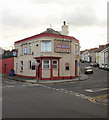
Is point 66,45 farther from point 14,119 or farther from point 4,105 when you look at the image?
point 14,119

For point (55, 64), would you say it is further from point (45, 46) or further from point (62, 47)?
point (45, 46)

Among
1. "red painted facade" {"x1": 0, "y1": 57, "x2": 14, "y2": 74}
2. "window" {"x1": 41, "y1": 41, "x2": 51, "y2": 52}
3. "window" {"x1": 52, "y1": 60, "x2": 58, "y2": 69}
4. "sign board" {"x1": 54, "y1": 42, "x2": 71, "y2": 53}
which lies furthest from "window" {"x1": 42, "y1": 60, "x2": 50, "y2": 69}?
"red painted facade" {"x1": 0, "y1": 57, "x2": 14, "y2": 74}

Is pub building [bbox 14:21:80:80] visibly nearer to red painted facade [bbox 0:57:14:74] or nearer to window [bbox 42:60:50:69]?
window [bbox 42:60:50:69]

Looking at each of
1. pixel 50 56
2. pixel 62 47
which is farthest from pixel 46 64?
pixel 62 47

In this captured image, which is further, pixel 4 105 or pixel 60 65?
pixel 60 65

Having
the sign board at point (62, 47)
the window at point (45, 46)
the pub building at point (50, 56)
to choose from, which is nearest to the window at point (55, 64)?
the pub building at point (50, 56)

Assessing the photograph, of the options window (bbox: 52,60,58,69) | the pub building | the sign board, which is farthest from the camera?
the sign board

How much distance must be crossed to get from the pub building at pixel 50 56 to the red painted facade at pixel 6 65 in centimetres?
669

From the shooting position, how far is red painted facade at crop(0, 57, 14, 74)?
124ft

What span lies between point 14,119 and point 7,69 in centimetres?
3375

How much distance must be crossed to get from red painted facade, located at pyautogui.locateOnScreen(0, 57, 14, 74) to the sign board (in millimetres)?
13001

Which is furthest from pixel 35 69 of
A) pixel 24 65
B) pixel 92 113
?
pixel 92 113

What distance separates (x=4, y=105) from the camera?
411 inches

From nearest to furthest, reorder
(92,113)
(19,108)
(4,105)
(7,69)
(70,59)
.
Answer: (92,113)
(19,108)
(4,105)
(70,59)
(7,69)
